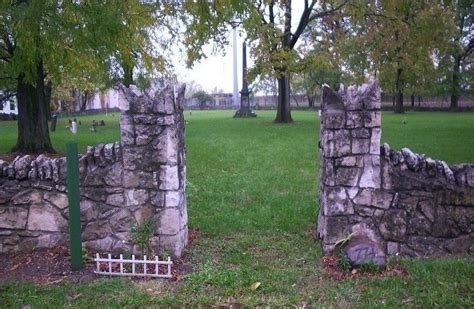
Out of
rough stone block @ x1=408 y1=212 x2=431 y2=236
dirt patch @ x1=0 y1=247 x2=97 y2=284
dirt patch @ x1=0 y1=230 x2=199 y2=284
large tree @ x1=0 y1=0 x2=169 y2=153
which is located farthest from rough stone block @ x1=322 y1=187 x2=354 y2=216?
large tree @ x1=0 y1=0 x2=169 y2=153

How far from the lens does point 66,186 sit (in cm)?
549

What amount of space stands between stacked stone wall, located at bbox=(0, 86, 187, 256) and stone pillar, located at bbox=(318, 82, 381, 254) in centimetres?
167

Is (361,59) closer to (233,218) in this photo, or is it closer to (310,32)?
(310,32)

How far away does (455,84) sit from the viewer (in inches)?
1687

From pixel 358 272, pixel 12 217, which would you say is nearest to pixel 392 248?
pixel 358 272

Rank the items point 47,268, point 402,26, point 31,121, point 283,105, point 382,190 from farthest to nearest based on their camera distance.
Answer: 1. point 283,105
2. point 402,26
3. point 31,121
4. point 382,190
5. point 47,268

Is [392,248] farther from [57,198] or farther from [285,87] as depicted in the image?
[285,87]

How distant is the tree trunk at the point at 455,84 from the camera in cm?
4269

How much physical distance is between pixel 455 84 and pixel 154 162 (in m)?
43.0

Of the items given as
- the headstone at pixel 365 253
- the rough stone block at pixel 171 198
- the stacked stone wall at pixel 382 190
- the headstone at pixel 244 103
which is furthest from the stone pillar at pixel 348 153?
the headstone at pixel 244 103

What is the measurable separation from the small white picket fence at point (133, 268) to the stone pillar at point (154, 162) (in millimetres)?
373

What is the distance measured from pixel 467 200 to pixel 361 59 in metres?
35.9

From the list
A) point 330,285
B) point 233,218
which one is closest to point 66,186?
point 233,218

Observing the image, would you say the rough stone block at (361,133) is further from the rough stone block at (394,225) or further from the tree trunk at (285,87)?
the tree trunk at (285,87)
